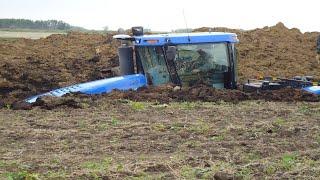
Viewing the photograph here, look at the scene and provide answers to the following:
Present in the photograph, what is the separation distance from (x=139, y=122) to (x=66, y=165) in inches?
126

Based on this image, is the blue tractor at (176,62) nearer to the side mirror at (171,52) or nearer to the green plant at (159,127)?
the side mirror at (171,52)

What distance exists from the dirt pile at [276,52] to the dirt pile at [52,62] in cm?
474

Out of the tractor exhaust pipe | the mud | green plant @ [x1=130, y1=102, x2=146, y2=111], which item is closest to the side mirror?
the mud

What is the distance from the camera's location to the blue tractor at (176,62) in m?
13.2

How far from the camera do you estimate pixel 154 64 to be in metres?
13.6

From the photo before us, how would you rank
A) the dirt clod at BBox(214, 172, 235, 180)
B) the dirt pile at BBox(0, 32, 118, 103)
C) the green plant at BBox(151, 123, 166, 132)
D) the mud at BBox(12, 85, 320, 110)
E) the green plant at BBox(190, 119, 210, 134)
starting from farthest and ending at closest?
1. the dirt pile at BBox(0, 32, 118, 103)
2. the mud at BBox(12, 85, 320, 110)
3. the green plant at BBox(151, 123, 166, 132)
4. the green plant at BBox(190, 119, 210, 134)
5. the dirt clod at BBox(214, 172, 235, 180)

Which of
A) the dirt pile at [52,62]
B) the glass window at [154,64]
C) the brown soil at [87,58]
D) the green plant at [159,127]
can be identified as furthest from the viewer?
the brown soil at [87,58]

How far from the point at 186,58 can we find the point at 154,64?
2.42ft

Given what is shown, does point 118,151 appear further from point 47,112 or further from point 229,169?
point 47,112

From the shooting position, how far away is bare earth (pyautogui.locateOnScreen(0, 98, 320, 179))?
6676 millimetres

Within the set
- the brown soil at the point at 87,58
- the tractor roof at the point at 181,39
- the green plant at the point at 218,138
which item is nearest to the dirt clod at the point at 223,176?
the green plant at the point at 218,138

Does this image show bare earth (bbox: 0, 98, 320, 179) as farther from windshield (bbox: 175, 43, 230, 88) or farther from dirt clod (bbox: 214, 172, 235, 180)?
windshield (bbox: 175, 43, 230, 88)

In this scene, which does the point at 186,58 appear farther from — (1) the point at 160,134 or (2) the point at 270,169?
(2) the point at 270,169

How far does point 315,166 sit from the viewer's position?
666 centimetres
